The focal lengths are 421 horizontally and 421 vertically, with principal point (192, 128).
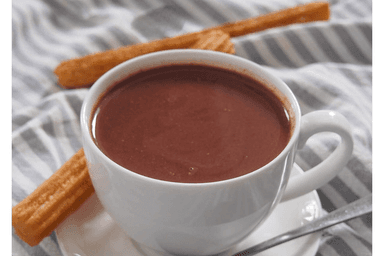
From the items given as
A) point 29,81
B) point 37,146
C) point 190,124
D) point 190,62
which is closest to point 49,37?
point 29,81

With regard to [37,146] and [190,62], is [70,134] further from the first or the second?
[190,62]

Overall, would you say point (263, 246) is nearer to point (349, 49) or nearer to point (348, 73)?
point (348, 73)

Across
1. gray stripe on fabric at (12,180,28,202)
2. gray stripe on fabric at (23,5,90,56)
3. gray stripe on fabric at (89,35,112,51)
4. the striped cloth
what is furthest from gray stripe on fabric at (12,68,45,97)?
gray stripe on fabric at (12,180,28,202)

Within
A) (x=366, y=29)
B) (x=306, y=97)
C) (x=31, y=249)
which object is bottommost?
(x=31, y=249)

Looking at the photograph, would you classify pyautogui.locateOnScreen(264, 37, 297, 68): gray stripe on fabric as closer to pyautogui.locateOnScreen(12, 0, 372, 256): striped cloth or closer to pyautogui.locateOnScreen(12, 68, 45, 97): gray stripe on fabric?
pyautogui.locateOnScreen(12, 0, 372, 256): striped cloth

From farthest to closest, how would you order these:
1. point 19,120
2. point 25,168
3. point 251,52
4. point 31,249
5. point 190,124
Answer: point 251,52 → point 19,120 → point 25,168 → point 31,249 → point 190,124

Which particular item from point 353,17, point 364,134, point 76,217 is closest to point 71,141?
point 76,217
